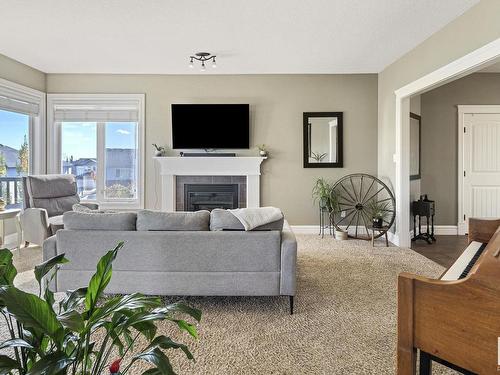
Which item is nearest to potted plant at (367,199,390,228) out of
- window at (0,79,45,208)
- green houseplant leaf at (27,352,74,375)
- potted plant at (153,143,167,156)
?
potted plant at (153,143,167,156)

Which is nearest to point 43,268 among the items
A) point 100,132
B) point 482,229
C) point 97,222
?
point 97,222

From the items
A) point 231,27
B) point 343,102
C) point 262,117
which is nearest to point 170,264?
point 231,27

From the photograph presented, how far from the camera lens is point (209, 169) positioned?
5.84 metres

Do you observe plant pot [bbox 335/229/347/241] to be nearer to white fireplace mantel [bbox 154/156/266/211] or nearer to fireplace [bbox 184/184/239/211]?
white fireplace mantel [bbox 154/156/266/211]

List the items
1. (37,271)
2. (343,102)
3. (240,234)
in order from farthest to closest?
(343,102)
(240,234)
(37,271)

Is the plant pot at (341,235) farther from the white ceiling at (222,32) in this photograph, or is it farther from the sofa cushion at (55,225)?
the sofa cushion at (55,225)

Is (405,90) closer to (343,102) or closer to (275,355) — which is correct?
(343,102)

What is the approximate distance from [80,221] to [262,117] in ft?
12.6

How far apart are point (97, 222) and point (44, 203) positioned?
2616mm

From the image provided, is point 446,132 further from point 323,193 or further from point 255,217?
point 255,217

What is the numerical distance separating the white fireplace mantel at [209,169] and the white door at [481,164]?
336 centimetres

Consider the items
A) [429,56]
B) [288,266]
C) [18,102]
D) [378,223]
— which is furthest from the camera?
[18,102]

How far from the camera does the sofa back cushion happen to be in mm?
4680

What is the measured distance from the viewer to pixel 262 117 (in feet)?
19.5
